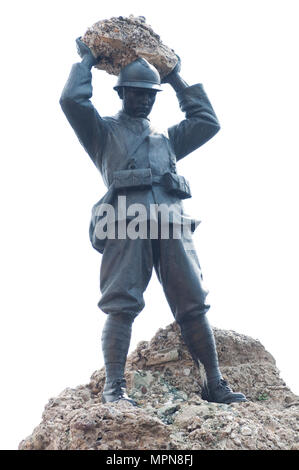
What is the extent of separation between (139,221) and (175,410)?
154 centimetres

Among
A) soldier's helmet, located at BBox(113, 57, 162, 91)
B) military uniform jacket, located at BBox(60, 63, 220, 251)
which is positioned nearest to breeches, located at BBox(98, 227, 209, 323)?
military uniform jacket, located at BBox(60, 63, 220, 251)

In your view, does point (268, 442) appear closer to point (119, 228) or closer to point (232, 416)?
point (232, 416)

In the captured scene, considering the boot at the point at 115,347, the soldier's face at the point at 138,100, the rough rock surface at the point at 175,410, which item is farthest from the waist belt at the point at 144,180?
the rough rock surface at the point at 175,410

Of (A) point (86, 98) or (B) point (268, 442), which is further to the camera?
(A) point (86, 98)

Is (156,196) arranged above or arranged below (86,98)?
below

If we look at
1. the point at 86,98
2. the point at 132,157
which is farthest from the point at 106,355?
the point at 86,98

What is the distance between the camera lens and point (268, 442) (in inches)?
Result: 225

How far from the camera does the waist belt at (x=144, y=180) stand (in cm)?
669

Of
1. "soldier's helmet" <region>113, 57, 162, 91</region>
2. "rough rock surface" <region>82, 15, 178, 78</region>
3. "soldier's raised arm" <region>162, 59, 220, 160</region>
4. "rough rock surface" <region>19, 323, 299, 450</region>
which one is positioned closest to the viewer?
"rough rock surface" <region>19, 323, 299, 450</region>

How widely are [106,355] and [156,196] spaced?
1.37 meters

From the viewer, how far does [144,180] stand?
21.9 feet

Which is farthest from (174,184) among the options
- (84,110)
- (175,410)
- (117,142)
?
(175,410)

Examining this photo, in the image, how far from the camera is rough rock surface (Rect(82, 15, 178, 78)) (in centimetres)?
716

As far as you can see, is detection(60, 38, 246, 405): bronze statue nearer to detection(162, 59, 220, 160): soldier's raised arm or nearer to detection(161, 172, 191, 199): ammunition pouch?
detection(161, 172, 191, 199): ammunition pouch
